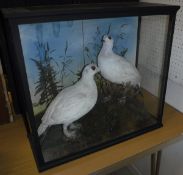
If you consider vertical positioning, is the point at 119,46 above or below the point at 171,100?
above

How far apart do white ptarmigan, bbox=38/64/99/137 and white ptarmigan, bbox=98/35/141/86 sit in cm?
3

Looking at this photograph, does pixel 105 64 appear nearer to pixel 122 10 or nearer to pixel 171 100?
pixel 122 10

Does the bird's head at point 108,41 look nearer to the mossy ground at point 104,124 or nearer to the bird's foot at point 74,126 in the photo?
the mossy ground at point 104,124

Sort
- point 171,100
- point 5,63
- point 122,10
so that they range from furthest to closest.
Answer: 1. point 171,100
2. point 5,63
3. point 122,10

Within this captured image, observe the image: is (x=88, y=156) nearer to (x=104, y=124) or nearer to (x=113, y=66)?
(x=104, y=124)

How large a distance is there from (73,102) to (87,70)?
10 centimetres

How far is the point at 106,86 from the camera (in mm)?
645

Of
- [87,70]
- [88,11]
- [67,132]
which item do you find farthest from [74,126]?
[88,11]

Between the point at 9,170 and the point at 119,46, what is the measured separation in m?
0.48

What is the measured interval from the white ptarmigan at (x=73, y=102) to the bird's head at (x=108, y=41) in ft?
0.22

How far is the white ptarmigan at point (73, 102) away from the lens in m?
0.58

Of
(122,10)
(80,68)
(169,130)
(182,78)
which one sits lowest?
(169,130)

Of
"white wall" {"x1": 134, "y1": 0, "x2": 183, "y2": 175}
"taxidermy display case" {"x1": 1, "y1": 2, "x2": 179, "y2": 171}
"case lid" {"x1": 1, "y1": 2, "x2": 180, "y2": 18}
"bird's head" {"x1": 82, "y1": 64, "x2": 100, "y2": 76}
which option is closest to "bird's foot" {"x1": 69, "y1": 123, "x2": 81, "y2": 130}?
"taxidermy display case" {"x1": 1, "y1": 2, "x2": 179, "y2": 171}

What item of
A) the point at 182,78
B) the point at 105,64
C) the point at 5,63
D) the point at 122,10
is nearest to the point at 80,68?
the point at 105,64
